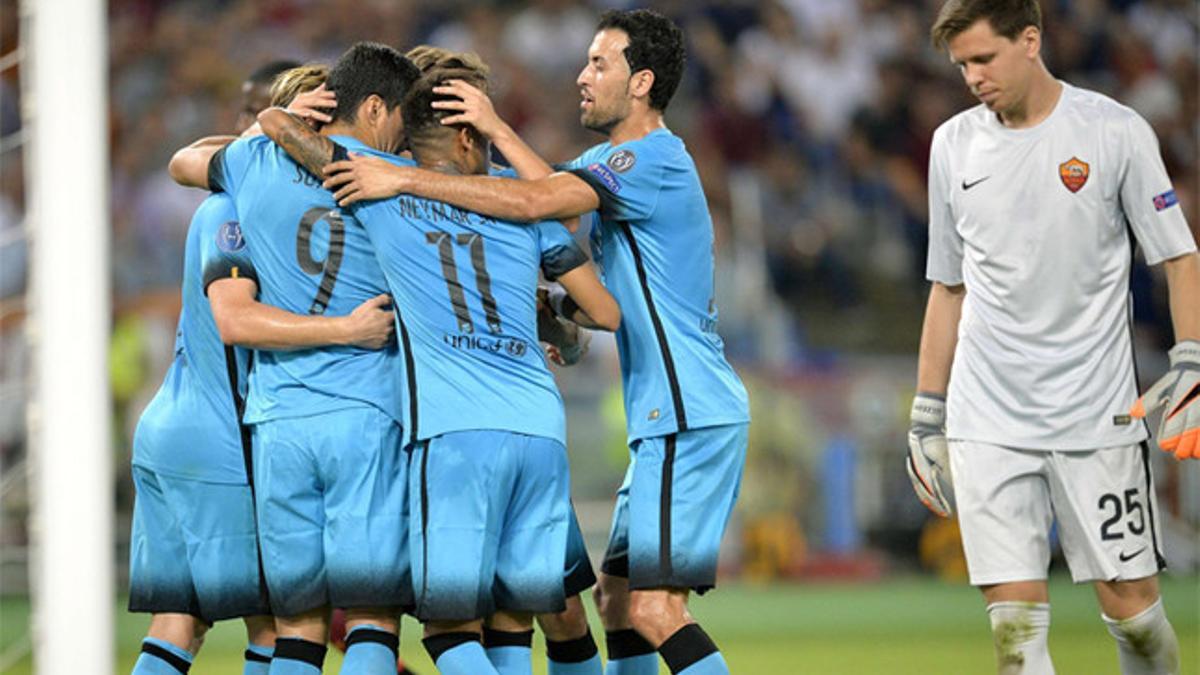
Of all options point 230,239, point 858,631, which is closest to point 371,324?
point 230,239

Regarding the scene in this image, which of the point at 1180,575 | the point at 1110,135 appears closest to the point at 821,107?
the point at 1180,575

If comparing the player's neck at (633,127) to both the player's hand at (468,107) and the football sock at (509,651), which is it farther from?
the football sock at (509,651)

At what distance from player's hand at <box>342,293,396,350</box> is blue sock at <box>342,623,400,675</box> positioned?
753 millimetres

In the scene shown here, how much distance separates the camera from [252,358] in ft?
15.7

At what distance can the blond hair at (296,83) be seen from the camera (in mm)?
4789

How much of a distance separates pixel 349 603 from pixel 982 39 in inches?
91.0

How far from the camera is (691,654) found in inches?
177

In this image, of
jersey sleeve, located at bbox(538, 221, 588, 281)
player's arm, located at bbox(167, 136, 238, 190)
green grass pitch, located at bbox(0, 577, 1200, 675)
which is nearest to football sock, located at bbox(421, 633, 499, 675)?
jersey sleeve, located at bbox(538, 221, 588, 281)

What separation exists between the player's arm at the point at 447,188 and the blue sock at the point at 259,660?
1389 mm

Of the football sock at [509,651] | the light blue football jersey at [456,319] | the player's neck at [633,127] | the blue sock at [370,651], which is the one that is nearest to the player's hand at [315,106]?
the light blue football jersey at [456,319]

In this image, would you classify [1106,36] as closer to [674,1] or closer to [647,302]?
[674,1]

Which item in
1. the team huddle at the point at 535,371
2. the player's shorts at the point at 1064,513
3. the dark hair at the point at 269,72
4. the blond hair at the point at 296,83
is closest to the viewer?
the team huddle at the point at 535,371

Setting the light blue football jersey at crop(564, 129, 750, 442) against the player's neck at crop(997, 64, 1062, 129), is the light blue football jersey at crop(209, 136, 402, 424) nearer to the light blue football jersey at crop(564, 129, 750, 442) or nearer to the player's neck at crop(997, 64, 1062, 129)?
the light blue football jersey at crop(564, 129, 750, 442)

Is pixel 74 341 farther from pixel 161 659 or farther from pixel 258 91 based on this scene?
pixel 258 91
